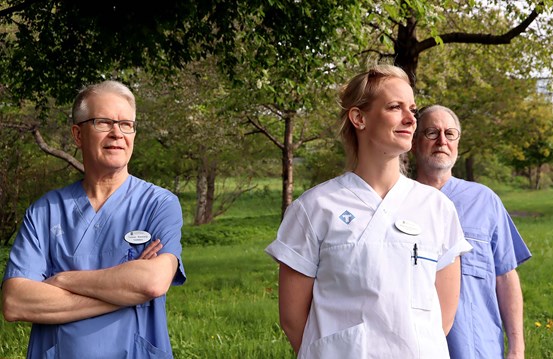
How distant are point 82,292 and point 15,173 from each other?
16508mm

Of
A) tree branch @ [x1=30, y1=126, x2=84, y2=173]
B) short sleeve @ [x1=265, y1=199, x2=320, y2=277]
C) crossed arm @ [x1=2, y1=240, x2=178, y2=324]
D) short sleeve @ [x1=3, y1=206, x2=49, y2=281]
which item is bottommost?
tree branch @ [x1=30, y1=126, x2=84, y2=173]

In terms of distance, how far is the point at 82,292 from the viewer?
2592mm

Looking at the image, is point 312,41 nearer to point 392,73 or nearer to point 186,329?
point 186,329

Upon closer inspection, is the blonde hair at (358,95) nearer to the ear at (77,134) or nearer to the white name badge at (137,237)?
the white name badge at (137,237)

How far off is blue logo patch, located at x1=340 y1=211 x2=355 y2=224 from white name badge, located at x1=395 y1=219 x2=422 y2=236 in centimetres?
Answer: 16

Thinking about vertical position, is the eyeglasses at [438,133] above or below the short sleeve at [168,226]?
above

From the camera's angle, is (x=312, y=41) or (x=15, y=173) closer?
(x=312, y=41)

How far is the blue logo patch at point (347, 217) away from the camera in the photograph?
238 centimetres

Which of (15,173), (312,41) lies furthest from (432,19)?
(15,173)

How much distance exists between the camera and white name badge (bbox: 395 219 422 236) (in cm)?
236

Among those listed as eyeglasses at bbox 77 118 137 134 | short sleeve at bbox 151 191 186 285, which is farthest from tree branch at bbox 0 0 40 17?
short sleeve at bbox 151 191 186 285

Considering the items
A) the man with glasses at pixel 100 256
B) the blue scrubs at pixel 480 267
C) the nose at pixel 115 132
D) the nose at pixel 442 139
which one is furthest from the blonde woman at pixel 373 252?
the nose at pixel 115 132

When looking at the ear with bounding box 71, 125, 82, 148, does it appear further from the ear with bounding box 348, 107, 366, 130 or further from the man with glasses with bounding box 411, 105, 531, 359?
the man with glasses with bounding box 411, 105, 531, 359

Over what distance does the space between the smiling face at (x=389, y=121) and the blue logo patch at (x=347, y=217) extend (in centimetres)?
28
